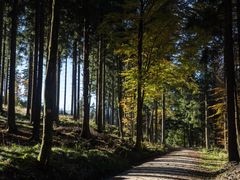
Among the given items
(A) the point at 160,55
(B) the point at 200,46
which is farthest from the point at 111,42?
(B) the point at 200,46

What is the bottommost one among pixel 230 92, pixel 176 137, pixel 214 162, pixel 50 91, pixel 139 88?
pixel 176 137

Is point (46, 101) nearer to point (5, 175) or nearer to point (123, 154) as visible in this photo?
point (5, 175)

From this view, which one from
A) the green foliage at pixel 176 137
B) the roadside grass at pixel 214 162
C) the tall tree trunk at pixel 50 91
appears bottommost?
the green foliage at pixel 176 137

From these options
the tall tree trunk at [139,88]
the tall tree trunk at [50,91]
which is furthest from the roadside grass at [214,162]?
the tall tree trunk at [50,91]

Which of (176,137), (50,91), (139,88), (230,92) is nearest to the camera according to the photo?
(50,91)

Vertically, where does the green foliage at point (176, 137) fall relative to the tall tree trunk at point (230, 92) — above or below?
below

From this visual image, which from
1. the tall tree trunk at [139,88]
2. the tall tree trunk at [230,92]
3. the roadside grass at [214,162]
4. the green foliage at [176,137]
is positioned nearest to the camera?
the tall tree trunk at [230,92]

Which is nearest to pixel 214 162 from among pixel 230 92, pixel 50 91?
pixel 230 92

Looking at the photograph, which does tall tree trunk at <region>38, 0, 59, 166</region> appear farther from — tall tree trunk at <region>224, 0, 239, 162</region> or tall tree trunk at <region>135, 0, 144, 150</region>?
tall tree trunk at <region>135, 0, 144, 150</region>

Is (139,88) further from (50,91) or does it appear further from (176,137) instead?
(176,137)

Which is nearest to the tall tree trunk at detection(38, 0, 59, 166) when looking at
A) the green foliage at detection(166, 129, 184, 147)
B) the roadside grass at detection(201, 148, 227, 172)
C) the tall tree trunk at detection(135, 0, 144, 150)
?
the roadside grass at detection(201, 148, 227, 172)

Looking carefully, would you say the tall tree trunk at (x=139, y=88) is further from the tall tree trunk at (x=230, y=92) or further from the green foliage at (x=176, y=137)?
the green foliage at (x=176, y=137)

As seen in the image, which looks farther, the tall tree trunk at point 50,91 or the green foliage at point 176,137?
the green foliage at point 176,137

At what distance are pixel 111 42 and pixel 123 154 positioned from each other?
798 cm
